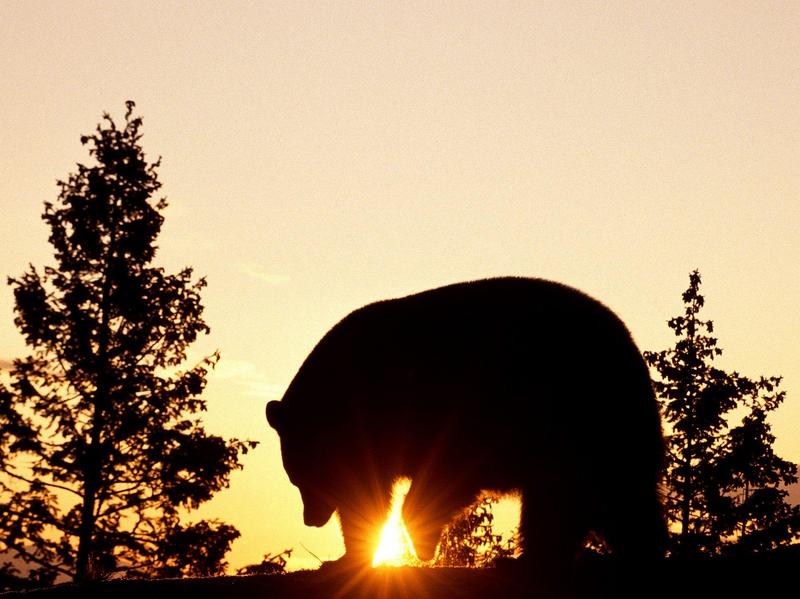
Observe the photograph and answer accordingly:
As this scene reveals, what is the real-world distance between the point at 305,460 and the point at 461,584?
279 centimetres

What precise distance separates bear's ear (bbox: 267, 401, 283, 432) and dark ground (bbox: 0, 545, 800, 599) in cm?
219

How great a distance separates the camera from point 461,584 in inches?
270

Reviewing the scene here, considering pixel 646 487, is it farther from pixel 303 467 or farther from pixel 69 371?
pixel 69 371

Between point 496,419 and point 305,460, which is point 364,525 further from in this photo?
point 496,419

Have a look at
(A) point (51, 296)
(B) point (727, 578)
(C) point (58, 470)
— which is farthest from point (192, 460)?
(B) point (727, 578)

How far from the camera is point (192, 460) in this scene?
877 inches

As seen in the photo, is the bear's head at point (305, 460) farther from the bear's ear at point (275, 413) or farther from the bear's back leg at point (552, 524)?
the bear's back leg at point (552, 524)

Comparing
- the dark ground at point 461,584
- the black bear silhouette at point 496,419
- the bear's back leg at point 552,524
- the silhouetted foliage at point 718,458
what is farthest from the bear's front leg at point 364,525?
the silhouetted foliage at point 718,458

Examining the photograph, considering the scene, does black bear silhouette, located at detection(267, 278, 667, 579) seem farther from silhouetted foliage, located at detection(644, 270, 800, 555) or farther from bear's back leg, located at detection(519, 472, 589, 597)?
silhouetted foliage, located at detection(644, 270, 800, 555)

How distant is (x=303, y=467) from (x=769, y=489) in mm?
23504

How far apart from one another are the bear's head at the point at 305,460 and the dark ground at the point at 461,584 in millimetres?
1693

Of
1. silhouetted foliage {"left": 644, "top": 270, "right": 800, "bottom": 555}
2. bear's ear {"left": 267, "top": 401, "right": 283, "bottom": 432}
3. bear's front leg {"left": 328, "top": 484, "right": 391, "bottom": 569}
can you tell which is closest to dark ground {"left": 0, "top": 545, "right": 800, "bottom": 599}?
bear's front leg {"left": 328, "top": 484, "right": 391, "bottom": 569}

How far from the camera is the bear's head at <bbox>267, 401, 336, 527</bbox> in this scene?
9.09 m

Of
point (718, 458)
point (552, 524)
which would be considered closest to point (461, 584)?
point (552, 524)
